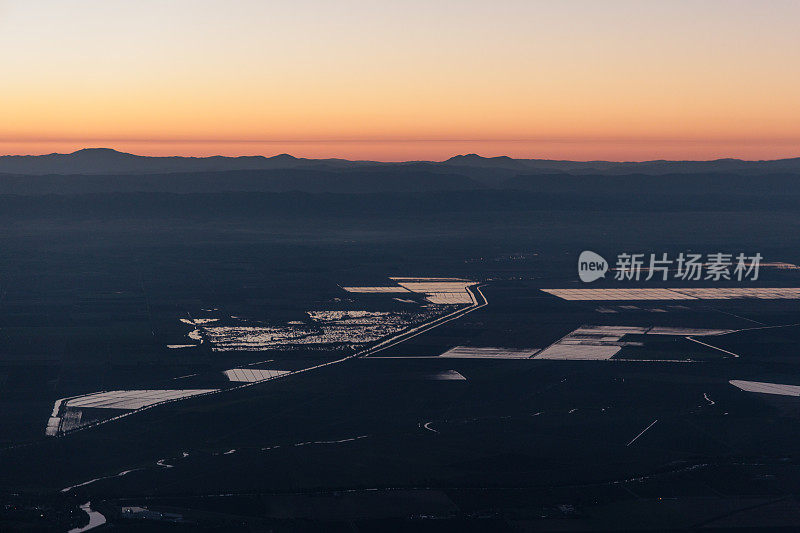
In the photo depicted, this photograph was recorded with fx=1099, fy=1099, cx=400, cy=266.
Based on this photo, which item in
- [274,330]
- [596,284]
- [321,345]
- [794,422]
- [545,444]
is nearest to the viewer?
[545,444]

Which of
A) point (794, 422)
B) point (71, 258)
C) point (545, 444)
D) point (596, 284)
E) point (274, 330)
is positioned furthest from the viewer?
point (71, 258)

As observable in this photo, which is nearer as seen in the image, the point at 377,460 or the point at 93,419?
the point at 377,460

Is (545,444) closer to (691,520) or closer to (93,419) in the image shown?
(691,520)

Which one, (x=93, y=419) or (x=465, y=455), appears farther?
(x=93, y=419)

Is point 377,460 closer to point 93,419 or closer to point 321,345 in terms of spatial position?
point 93,419

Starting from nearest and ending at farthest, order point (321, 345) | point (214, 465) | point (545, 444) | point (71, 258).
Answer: point (214, 465), point (545, 444), point (321, 345), point (71, 258)

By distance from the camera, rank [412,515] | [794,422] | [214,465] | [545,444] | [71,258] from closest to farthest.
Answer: [412,515] → [214,465] → [545,444] → [794,422] → [71,258]

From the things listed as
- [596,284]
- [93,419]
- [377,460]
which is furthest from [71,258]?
[377,460]

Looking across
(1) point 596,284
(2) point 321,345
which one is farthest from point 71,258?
(2) point 321,345
